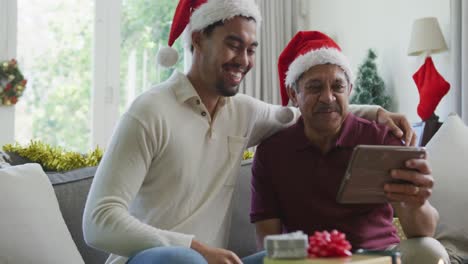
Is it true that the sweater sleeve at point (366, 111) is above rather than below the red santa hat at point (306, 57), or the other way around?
below

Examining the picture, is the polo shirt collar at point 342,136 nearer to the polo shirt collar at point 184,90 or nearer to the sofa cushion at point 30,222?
the polo shirt collar at point 184,90

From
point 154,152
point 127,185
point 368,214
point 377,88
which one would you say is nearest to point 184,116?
point 154,152

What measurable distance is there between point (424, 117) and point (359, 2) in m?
1.37

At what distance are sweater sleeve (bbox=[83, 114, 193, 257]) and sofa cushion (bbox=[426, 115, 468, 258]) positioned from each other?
1.14 meters

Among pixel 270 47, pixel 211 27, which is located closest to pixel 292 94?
pixel 211 27

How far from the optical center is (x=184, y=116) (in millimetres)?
1953

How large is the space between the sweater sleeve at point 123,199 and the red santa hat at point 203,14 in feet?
1.38

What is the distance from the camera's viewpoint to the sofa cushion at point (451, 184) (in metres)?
2.43

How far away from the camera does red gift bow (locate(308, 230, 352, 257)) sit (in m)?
1.13

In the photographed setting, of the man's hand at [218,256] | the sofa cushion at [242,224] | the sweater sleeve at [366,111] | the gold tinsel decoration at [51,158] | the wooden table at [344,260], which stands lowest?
the sofa cushion at [242,224]

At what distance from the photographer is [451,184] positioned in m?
2.50

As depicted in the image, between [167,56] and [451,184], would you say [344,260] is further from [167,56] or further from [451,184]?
[451,184]

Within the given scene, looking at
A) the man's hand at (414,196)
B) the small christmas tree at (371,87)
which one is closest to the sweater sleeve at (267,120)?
the man's hand at (414,196)

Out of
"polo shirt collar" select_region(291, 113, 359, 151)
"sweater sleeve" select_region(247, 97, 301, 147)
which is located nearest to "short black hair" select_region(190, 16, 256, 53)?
"sweater sleeve" select_region(247, 97, 301, 147)
